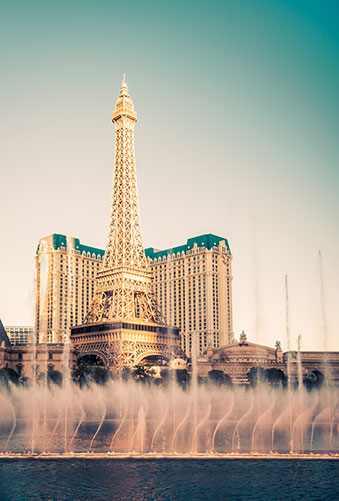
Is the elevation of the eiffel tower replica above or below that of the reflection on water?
above

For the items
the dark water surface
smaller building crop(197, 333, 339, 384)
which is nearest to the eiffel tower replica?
smaller building crop(197, 333, 339, 384)

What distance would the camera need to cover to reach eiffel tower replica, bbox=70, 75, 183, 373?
408 feet

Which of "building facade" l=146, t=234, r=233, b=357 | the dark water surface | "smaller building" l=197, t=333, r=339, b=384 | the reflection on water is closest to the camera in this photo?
the dark water surface

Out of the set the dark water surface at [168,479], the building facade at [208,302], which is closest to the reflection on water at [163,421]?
the dark water surface at [168,479]

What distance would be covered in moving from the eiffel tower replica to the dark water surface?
8373 cm

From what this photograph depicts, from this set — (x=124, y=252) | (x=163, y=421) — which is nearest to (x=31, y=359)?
(x=124, y=252)

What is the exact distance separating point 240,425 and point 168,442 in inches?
664

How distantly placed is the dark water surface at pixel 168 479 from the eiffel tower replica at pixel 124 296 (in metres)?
83.7

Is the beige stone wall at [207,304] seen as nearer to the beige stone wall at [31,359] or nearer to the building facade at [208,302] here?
the building facade at [208,302]

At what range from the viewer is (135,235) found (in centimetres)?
14162

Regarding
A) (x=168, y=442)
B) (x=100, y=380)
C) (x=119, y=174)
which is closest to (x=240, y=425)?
(x=168, y=442)

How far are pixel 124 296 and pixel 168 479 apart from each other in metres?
101

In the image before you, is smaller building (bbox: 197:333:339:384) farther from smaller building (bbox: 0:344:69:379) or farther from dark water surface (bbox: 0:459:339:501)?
dark water surface (bbox: 0:459:339:501)

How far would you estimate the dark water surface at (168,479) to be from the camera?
92.2 ft
